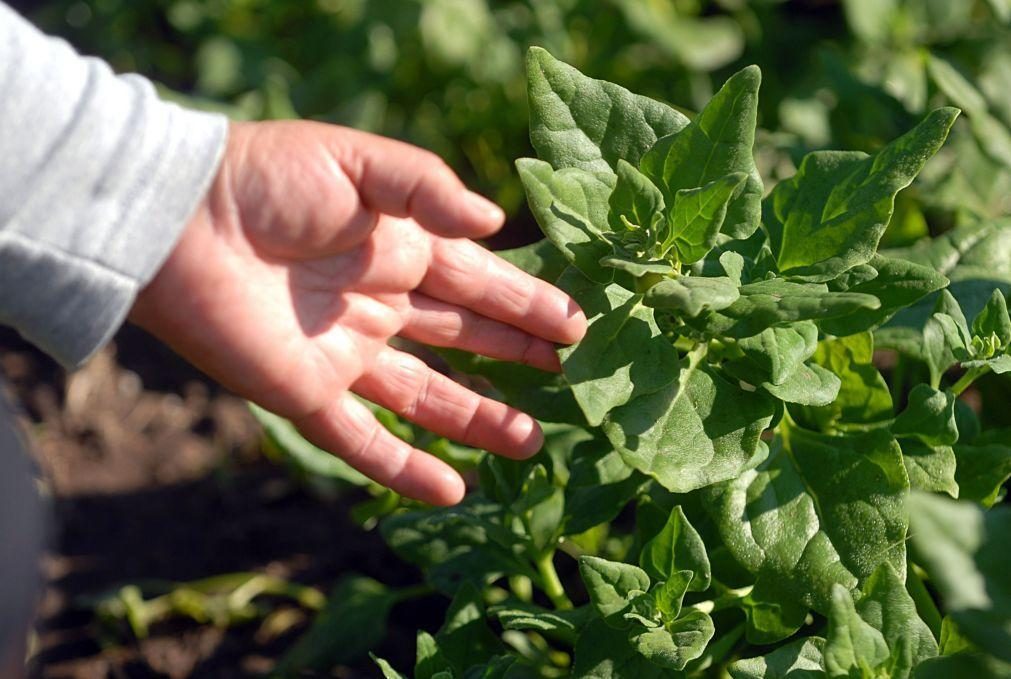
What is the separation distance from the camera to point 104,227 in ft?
6.03

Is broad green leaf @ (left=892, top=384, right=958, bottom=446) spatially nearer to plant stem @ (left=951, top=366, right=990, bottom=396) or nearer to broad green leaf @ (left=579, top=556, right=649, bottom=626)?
plant stem @ (left=951, top=366, right=990, bottom=396)

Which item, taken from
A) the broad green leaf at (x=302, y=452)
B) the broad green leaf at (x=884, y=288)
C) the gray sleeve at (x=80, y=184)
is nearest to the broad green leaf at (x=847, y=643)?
the broad green leaf at (x=884, y=288)

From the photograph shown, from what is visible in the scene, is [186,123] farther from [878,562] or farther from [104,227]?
[878,562]

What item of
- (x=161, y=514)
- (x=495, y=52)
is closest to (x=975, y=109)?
(x=495, y=52)

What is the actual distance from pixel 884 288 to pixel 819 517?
359 millimetres

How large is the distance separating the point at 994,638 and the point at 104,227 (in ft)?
4.71

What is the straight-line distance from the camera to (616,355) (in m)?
1.66

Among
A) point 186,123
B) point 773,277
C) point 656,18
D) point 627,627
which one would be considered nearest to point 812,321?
point 773,277

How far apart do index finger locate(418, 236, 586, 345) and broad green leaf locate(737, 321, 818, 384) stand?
0.86 ft

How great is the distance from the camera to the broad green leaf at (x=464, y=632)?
1.92 m

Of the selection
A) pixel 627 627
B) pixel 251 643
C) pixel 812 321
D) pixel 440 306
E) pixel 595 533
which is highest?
pixel 812 321

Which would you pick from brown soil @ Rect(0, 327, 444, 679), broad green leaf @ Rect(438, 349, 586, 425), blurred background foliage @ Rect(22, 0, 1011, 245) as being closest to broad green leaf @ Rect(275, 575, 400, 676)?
brown soil @ Rect(0, 327, 444, 679)

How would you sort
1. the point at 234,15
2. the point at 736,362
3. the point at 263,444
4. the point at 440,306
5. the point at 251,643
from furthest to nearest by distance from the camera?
the point at 234,15
the point at 263,444
the point at 251,643
the point at 440,306
the point at 736,362

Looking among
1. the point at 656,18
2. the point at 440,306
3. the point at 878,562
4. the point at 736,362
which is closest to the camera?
the point at 878,562
